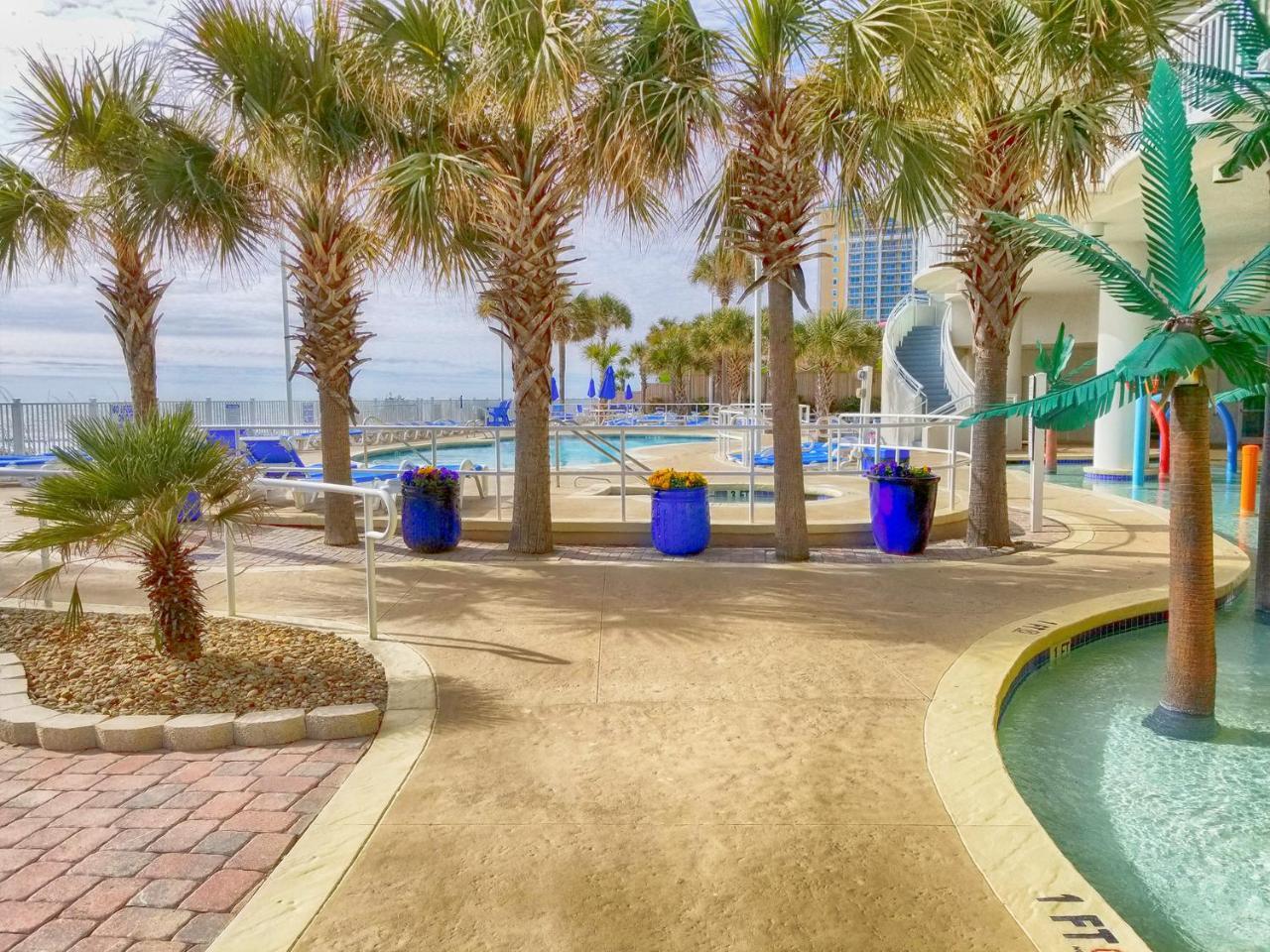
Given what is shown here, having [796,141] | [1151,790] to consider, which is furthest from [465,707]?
[796,141]

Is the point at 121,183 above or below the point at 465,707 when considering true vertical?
above

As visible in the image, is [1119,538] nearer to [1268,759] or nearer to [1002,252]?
[1002,252]

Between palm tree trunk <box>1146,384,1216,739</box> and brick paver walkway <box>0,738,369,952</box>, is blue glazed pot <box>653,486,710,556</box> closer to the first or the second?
palm tree trunk <box>1146,384,1216,739</box>

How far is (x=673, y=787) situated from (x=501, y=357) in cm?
3218

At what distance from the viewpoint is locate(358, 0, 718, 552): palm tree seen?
6.40 metres

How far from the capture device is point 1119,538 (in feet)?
29.5

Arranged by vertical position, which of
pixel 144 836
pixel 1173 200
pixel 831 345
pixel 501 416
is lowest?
pixel 144 836

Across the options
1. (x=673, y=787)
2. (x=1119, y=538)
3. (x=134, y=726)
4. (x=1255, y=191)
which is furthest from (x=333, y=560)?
(x=1255, y=191)

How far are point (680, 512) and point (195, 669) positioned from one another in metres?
4.66

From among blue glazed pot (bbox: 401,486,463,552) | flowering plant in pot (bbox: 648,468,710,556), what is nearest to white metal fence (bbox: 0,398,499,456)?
blue glazed pot (bbox: 401,486,463,552)

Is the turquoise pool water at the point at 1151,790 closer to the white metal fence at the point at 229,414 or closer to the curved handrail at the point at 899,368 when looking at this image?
the white metal fence at the point at 229,414

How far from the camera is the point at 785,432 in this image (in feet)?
25.3

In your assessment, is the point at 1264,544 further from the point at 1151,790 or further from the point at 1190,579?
the point at 1151,790

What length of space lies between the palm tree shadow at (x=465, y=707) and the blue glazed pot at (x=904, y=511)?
498 centimetres
